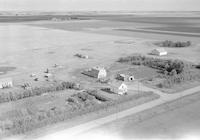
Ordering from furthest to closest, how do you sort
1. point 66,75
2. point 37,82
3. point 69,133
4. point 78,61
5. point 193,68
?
point 78,61 < point 193,68 < point 66,75 < point 37,82 < point 69,133

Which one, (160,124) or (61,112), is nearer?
(160,124)

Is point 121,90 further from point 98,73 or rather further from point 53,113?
point 53,113

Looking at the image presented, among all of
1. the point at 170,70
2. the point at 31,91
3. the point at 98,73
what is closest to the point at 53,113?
the point at 31,91

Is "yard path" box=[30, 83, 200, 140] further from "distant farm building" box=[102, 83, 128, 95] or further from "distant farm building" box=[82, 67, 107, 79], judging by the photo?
"distant farm building" box=[82, 67, 107, 79]

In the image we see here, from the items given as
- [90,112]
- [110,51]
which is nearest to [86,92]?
[90,112]

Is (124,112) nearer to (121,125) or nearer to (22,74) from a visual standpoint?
(121,125)

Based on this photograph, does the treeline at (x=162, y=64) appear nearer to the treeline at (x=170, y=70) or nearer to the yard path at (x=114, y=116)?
the treeline at (x=170, y=70)

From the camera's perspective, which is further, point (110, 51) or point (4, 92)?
point (110, 51)
